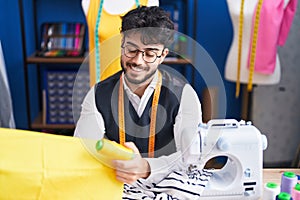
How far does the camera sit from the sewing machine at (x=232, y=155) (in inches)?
39.8

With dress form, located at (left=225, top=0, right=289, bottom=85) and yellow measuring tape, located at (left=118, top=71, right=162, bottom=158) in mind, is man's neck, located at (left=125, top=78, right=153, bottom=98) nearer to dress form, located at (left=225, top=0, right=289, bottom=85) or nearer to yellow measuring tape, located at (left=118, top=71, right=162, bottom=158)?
yellow measuring tape, located at (left=118, top=71, right=162, bottom=158)

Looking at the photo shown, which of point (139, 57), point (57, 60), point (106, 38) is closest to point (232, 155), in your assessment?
point (139, 57)

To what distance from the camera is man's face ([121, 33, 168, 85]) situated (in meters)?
0.87

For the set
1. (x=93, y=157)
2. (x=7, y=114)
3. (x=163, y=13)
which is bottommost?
(x=7, y=114)

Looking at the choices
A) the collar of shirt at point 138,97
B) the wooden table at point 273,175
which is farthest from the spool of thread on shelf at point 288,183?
the collar of shirt at point 138,97

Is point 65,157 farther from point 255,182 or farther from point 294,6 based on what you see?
point 294,6

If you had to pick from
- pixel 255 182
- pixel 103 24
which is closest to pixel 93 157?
pixel 255 182

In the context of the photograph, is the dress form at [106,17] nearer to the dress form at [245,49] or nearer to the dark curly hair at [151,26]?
the dark curly hair at [151,26]

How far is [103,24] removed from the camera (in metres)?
1.72

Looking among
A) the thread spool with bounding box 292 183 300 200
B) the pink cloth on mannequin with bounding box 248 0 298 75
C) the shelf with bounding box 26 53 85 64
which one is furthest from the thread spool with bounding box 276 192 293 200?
the shelf with bounding box 26 53 85 64

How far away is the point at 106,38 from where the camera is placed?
5.49 ft

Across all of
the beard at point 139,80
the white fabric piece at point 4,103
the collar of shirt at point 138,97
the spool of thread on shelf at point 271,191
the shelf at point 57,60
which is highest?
the beard at point 139,80

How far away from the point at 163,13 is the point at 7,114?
5.04 feet

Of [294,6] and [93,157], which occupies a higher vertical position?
[294,6]
